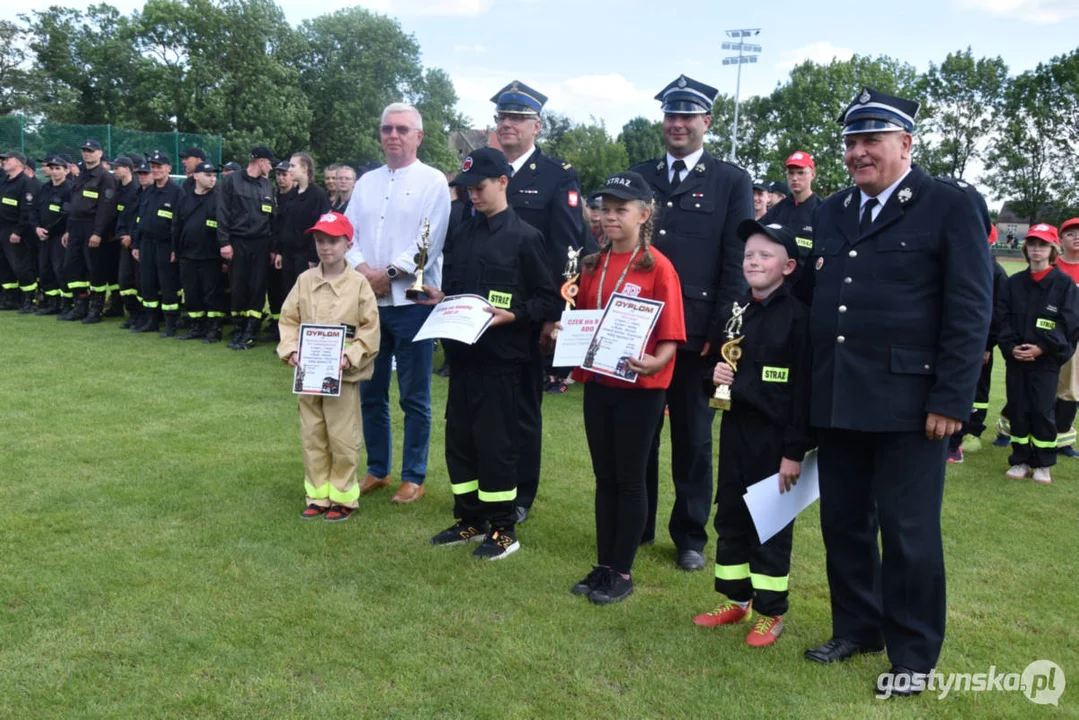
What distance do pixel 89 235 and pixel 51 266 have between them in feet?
4.40

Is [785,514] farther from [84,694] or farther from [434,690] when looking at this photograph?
[84,694]

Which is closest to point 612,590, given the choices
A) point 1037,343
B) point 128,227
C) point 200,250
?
point 1037,343

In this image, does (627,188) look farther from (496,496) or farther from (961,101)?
(961,101)

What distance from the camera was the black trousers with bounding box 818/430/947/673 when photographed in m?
3.36

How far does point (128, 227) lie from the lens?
12180mm

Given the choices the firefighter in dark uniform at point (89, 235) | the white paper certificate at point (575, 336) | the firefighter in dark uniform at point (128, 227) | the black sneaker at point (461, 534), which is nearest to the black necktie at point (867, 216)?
the white paper certificate at point (575, 336)

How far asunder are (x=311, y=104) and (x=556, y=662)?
52.6 m

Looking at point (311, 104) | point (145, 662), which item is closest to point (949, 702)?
point (145, 662)

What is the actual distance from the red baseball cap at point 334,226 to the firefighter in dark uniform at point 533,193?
2.52ft

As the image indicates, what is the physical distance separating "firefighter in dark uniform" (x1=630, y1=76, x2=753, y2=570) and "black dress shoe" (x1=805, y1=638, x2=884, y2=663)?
107 cm

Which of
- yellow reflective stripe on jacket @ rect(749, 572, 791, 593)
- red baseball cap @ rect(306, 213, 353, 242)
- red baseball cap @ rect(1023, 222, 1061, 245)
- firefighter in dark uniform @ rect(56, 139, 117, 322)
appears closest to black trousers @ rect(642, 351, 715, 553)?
yellow reflective stripe on jacket @ rect(749, 572, 791, 593)

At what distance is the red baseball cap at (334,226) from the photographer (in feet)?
16.3

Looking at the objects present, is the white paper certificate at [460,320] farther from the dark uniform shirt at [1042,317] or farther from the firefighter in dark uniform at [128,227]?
the firefighter in dark uniform at [128,227]

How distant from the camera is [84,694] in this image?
10.2 feet
